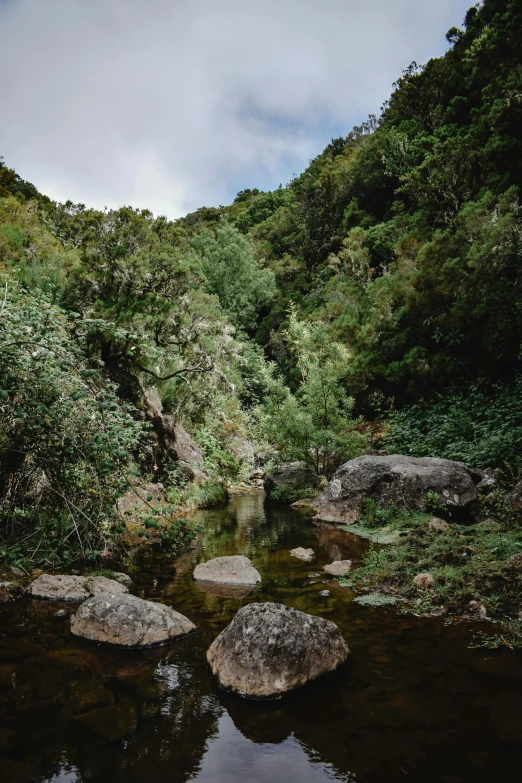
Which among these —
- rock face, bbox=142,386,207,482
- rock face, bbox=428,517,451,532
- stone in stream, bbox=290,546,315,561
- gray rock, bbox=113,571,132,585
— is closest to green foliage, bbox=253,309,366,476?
rock face, bbox=142,386,207,482

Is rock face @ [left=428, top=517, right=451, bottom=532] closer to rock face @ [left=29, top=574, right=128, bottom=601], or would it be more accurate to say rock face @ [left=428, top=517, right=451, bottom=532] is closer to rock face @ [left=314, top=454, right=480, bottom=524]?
rock face @ [left=314, top=454, right=480, bottom=524]

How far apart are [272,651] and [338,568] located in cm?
360

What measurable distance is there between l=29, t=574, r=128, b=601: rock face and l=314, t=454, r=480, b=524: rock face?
674 cm

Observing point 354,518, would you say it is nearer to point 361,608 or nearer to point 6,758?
point 361,608

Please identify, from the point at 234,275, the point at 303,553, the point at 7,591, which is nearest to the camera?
the point at 7,591

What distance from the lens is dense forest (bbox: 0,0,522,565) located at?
6.02 m

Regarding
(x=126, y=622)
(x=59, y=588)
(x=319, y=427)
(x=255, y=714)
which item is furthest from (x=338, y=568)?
(x=319, y=427)

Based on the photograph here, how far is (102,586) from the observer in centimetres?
622

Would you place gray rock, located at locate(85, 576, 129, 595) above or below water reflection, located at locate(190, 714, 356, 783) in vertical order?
above

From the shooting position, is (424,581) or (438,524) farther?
(438,524)

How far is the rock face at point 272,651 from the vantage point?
4.02 meters

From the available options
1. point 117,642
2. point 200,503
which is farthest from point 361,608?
point 200,503

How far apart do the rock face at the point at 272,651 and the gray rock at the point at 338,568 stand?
2815mm

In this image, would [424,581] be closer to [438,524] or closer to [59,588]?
[438,524]
